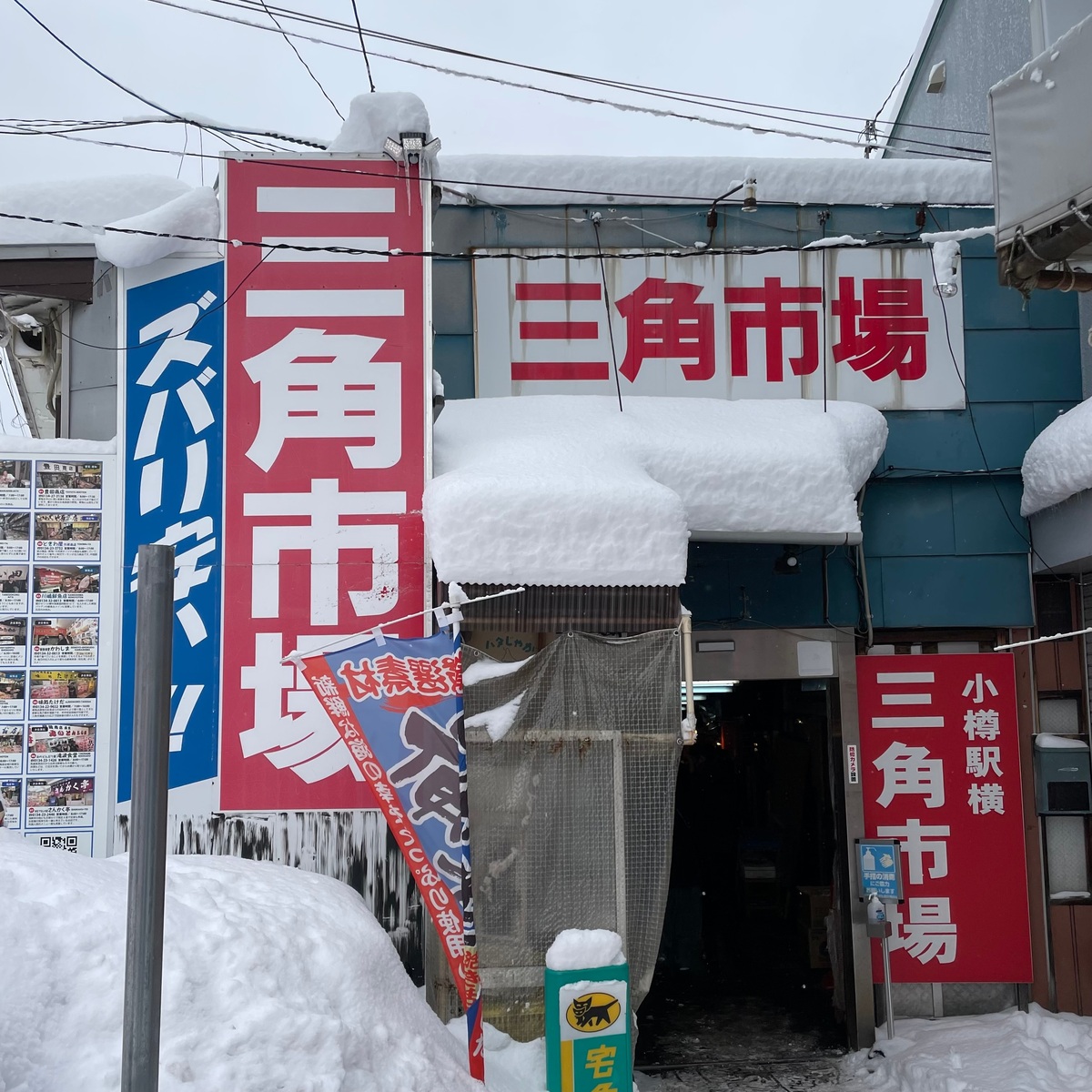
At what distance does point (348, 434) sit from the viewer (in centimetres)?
787

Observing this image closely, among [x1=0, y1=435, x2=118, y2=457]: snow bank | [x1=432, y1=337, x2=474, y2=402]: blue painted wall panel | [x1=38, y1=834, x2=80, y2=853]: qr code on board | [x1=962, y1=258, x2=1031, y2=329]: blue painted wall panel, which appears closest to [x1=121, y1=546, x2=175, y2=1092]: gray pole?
[x1=38, y1=834, x2=80, y2=853]: qr code on board

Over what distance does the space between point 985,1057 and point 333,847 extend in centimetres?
Result: 526

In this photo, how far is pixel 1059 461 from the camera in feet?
29.4

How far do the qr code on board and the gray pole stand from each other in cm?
516

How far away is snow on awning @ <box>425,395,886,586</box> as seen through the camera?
7.35 metres

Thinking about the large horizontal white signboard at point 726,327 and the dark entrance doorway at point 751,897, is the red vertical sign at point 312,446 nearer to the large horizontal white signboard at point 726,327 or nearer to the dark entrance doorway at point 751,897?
the large horizontal white signboard at point 726,327

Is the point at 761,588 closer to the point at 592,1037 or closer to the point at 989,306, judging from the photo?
the point at 989,306

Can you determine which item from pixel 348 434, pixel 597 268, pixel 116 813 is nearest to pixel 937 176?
pixel 597 268

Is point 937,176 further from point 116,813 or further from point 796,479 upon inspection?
point 116,813

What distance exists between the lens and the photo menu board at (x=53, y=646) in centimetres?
768

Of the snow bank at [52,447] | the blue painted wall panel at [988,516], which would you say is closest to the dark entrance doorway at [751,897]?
the blue painted wall panel at [988,516]

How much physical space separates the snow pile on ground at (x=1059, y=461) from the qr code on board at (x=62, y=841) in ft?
26.2

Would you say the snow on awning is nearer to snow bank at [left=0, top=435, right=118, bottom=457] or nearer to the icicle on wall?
the icicle on wall

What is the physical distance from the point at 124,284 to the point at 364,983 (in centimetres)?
540
